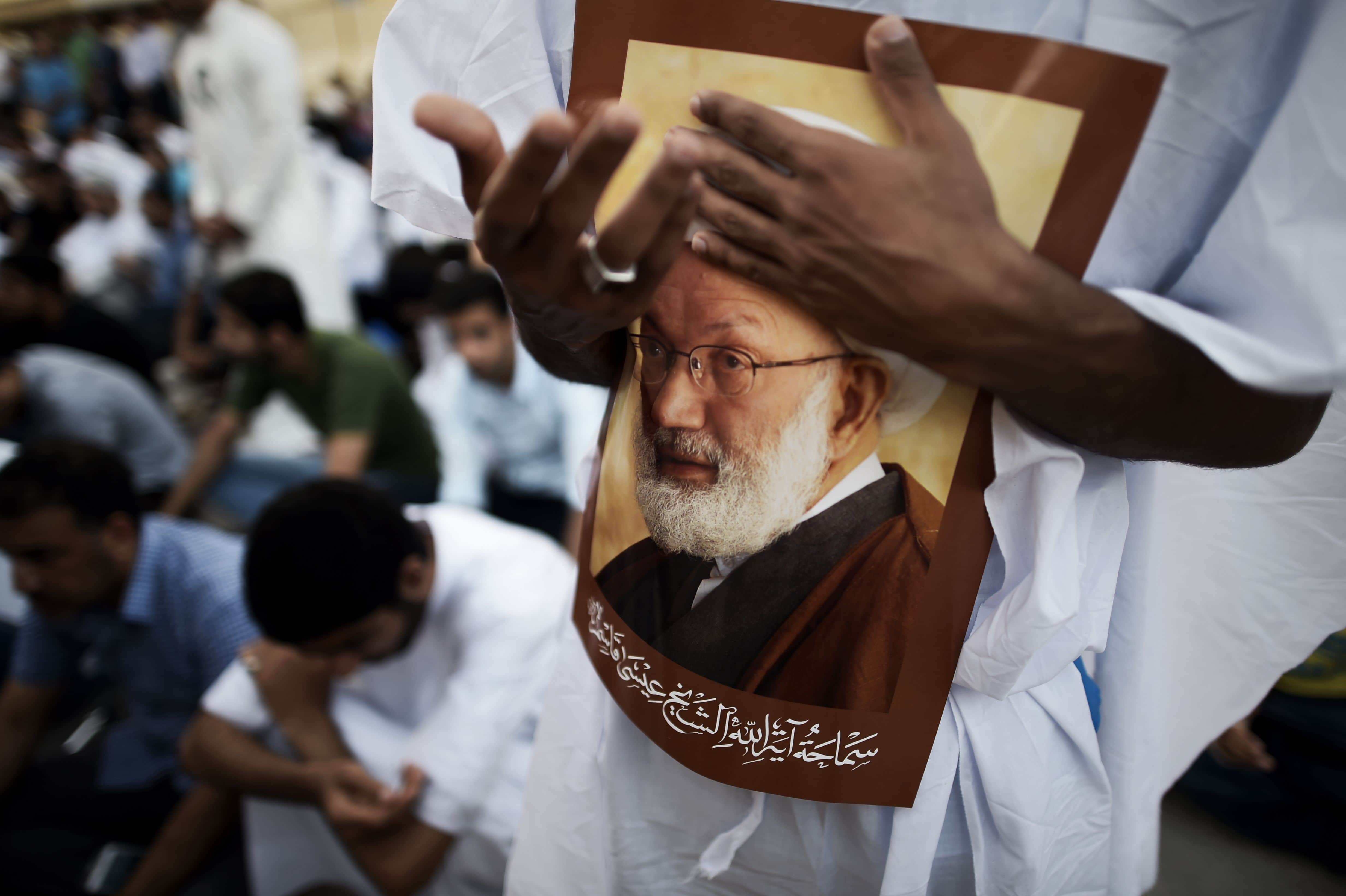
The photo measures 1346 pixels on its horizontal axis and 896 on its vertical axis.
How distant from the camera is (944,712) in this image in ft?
1.93

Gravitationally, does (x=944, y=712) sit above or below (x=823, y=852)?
above

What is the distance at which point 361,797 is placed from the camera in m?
1.34

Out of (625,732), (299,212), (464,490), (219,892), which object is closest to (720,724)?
(625,732)

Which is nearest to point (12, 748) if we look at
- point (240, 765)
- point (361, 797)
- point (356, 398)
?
point (240, 765)

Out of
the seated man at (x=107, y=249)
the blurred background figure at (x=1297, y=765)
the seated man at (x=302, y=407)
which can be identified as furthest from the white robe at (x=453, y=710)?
the seated man at (x=107, y=249)

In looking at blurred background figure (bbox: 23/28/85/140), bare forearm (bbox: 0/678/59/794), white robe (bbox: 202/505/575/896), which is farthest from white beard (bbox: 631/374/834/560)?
blurred background figure (bbox: 23/28/85/140)

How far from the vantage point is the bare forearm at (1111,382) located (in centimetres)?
45

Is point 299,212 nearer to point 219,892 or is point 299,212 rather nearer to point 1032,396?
point 219,892

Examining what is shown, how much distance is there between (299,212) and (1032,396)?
329 centimetres

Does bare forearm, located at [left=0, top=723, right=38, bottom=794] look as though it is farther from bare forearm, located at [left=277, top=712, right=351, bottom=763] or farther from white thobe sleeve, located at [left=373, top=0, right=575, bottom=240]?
white thobe sleeve, located at [left=373, top=0, right=575, bottom=240]

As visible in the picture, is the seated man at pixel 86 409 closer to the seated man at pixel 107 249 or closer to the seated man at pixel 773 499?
the seated man at pixel 107 249

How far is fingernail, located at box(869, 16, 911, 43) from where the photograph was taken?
0.44m

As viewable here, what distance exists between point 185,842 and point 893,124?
5.95ft

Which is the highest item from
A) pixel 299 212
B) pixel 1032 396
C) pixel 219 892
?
pixel 1032 396
